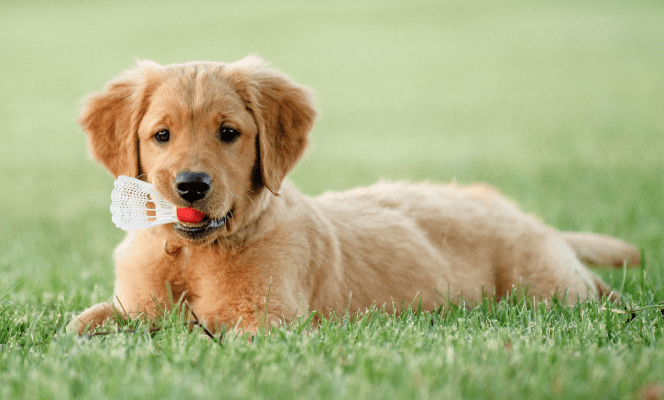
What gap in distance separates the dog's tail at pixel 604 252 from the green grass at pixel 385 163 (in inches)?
4.6

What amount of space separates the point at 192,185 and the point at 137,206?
1.43 feet

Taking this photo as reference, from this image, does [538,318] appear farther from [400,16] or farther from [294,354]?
[400,16]

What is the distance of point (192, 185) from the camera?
2.90 m

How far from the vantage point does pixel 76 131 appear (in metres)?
15.5

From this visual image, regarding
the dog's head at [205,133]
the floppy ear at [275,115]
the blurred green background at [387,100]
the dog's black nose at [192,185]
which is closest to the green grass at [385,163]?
the blurred green background at [387,100]

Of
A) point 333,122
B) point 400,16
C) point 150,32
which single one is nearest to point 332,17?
point 400,16

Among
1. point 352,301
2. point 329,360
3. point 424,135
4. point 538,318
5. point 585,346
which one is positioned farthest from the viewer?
point 424,135

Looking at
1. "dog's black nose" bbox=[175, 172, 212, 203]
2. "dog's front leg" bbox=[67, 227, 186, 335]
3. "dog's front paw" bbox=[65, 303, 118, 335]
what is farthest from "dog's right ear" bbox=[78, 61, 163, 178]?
"dog's front paw" bbox=[65, 303, 118, 335]

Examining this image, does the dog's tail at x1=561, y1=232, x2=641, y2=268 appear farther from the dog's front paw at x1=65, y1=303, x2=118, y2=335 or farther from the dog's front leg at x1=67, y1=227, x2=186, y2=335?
the dog's front paw at x1=65, y1=303, x2=118, y2=335

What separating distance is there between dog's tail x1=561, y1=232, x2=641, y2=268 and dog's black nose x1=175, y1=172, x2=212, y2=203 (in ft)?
9.05

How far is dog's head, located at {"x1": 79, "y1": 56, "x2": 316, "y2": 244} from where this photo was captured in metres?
3.01

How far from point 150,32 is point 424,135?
17701 millimetres

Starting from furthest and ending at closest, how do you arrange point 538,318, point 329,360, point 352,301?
point 352,301 → point 538,318 → point 329,360

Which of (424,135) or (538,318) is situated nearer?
(538,318)
